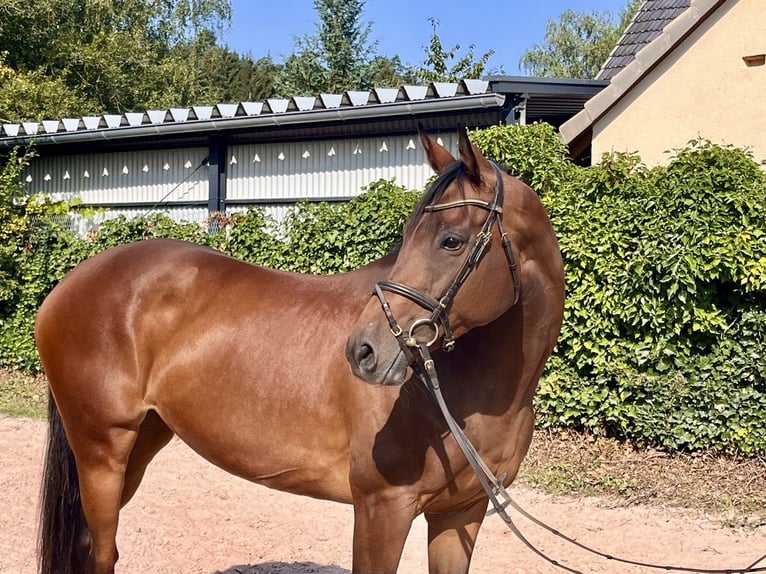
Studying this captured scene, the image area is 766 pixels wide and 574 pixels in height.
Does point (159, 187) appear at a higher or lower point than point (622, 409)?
higher

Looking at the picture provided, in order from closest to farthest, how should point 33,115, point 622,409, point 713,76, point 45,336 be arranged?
1. point 45,336
2. point 622,409
3. point 713,76
4. point 33,115

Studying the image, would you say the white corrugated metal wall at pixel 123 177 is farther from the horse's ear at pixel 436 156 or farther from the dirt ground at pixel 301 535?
the horse's ear at pixel 436 156

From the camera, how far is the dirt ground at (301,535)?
4734 millimetres

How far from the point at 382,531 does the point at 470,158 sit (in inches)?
51.1

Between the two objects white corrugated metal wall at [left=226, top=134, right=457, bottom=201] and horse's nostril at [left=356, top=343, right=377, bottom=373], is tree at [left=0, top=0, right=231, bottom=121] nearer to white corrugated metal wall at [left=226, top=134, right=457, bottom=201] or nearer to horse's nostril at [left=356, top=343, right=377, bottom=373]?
white corrugated metal wall at [left=226, top=134, right=457, bottom=201]

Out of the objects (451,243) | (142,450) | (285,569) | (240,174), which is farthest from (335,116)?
(451,243)

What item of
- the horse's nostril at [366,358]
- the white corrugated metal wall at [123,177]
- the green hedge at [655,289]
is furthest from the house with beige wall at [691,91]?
the horse's nostril at [366,358]

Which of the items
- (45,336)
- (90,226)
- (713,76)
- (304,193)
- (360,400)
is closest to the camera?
(360,400)

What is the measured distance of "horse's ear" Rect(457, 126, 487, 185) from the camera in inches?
93.6

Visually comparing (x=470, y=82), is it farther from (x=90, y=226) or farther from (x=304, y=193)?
(x=90, y=226)

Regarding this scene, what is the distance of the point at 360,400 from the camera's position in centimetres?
281

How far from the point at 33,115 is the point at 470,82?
14.8 metres

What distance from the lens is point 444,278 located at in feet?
7.86

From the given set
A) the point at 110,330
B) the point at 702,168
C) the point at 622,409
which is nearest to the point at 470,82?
the point at 702,168
